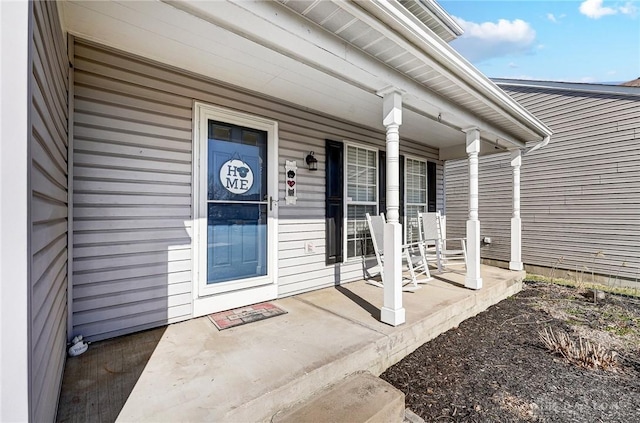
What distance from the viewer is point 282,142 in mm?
3414

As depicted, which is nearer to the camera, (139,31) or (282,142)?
(139,31)

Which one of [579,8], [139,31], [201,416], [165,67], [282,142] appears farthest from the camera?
[579,8]

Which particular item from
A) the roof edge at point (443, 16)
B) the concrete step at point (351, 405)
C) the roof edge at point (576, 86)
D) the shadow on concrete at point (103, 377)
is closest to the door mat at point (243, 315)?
the shadow on concrete at point (103, 377)

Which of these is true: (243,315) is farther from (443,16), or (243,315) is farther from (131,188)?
(443,16)

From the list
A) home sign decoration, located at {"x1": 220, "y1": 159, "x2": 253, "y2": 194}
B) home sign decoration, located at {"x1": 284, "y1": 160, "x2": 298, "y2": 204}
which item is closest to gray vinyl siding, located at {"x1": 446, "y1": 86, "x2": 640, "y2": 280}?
home sign decoration, located at {"x1": 284, "y1": 160, "x2": 298, "y2": 204}

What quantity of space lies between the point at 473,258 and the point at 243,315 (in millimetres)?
2981

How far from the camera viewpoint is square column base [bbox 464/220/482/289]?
3830 mm

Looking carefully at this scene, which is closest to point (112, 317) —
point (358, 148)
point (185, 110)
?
point (185, 110)

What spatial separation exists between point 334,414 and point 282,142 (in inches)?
105

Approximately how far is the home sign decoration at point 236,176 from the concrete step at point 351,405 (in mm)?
2016

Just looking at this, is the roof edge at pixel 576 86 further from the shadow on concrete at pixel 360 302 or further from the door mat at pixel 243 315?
the door mat at pixel 243 315

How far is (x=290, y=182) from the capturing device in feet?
11.4
